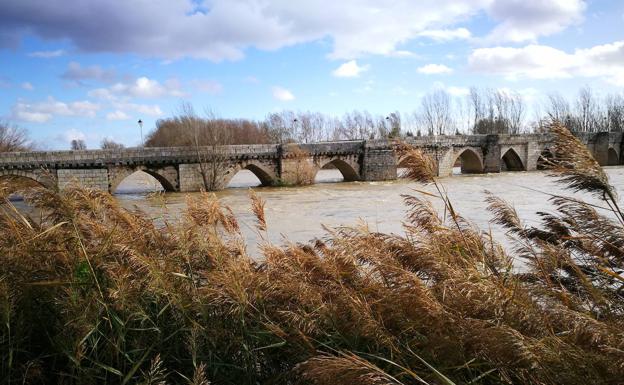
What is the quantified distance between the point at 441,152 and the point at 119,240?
3366 centimetres

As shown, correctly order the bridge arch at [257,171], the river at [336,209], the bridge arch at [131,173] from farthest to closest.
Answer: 1. the bridge arch at [257,171]
2. the bridge arch at [131,173]
3. the river at [336,209]

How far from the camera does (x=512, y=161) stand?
131 ft

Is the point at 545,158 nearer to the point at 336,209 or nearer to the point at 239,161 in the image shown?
the point at 336,209

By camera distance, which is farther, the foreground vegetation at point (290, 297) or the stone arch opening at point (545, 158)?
the stone arch opening at point (545, 158)

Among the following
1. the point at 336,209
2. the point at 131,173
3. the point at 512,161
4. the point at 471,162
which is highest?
the point at 131,173

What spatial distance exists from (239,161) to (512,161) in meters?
23.5

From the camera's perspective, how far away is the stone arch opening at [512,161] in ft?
128

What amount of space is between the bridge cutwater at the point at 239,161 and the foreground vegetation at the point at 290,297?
Answer: 2091 centimetres

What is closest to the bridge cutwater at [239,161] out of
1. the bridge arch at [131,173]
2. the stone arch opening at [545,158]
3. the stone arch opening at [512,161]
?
the bridge arch at [131,173]

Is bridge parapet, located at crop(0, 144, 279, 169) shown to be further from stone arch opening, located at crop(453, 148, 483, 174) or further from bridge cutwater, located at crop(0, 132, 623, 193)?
stone arch opening, located at crop(453, 148, 483, 174)

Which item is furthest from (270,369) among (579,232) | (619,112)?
(619,112)

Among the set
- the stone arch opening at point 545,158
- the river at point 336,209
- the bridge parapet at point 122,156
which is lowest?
the river at point 336,209

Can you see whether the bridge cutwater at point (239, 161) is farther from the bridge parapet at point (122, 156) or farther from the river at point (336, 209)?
the river at point (336, 209)

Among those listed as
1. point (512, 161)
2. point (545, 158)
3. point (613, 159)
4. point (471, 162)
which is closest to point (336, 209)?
point (545, 158)
